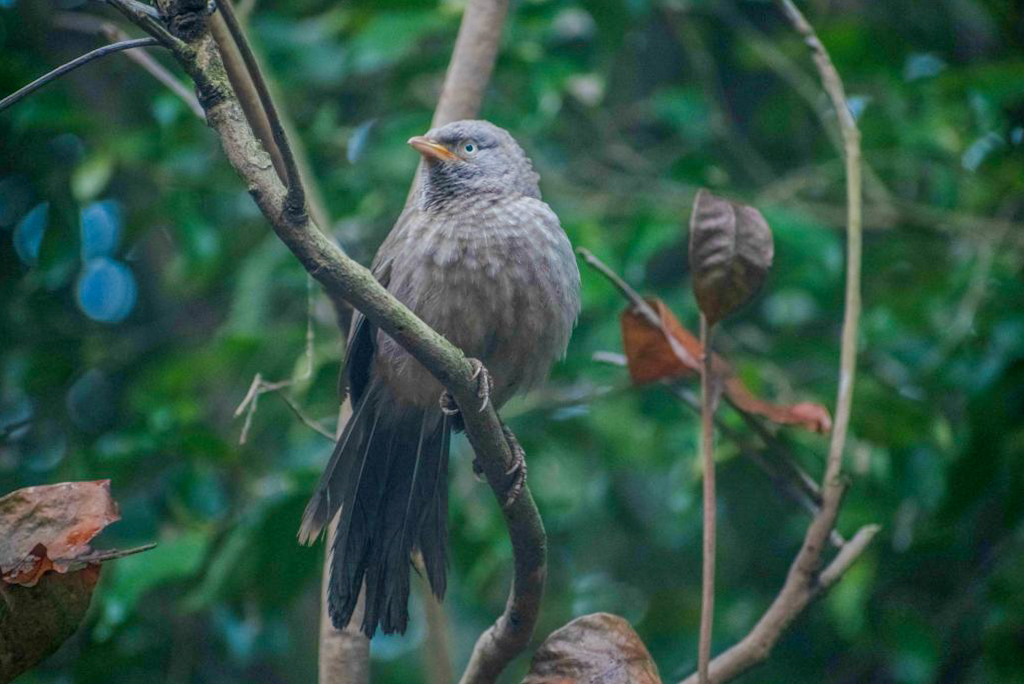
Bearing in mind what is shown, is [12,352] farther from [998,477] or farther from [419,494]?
[998,477]

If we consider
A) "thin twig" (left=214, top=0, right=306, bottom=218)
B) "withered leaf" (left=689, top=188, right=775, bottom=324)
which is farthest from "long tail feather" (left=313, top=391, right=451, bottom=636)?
"thin twig" (left=214, top=0, right=306, bottom=218)

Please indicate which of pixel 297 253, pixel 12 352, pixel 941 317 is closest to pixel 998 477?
pixel 941 317

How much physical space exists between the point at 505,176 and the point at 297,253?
182 cm

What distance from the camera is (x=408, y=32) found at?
14.5 ft

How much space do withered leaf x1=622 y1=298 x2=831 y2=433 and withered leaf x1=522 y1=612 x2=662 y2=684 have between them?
77 centimetres

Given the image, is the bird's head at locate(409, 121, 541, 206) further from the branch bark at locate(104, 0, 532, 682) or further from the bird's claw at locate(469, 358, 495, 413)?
the branch bark at locate(104, 0, 532, 682)

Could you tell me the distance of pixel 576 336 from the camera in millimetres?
5242

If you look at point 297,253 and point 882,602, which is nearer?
point 297,253

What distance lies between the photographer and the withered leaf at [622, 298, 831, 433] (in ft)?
9.79

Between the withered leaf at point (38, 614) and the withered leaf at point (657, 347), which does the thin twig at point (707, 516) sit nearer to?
the withered leaf at point (657, 347)

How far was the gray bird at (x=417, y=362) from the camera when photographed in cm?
318

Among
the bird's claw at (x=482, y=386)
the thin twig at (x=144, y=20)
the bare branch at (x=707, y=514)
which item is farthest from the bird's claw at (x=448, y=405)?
the thin twig at (x=144, y=20)

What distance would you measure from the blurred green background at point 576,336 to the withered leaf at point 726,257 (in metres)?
1.46

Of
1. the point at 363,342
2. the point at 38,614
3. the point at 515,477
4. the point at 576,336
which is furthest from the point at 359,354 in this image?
the point at 576,336
